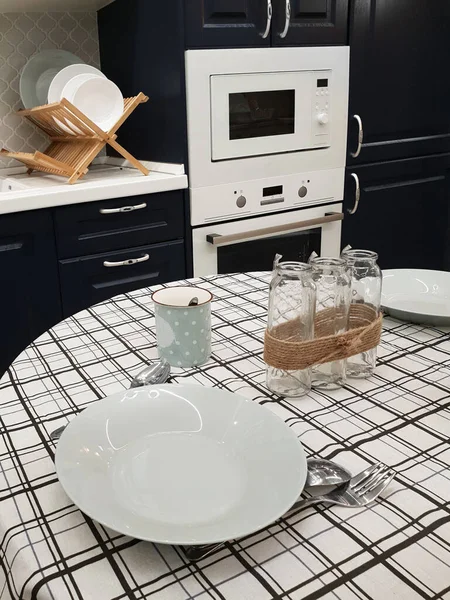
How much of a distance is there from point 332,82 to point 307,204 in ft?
1.60

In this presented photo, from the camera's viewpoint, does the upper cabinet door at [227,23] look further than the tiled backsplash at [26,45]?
No

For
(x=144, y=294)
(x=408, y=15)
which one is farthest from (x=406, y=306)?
(x=408, y=15)

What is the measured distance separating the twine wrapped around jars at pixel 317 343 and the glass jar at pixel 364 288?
1.5 inches

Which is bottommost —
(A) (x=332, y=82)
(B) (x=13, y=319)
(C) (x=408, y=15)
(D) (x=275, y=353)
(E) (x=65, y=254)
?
(B) (x=13, y=319)

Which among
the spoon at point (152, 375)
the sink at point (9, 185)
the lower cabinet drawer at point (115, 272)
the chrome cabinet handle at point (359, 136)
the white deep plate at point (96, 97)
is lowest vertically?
the lower cabinet drawer at point (115, 272)

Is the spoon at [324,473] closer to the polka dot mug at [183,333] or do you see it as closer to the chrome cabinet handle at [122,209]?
the polka dot mug at [183,333]

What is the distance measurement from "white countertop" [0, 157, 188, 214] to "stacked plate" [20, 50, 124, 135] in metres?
0.20

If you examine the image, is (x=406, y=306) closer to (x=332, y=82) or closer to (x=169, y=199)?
(x=169, y=199)

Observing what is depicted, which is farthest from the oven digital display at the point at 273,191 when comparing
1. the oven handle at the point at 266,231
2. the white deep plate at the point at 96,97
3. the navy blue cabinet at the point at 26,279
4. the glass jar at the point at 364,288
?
the glass jar at the point at 364,288

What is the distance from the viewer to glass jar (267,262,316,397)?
35.2 inches

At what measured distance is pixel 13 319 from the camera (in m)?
2.07

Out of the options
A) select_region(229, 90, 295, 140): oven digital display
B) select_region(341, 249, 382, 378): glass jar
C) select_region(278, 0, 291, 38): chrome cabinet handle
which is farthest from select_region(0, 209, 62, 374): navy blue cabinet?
select_region(341, 249, 382, 378): glass jar

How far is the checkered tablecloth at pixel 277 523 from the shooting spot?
0.58 m

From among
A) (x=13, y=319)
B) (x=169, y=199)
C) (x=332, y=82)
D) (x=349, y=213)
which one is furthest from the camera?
(x=349, y=213)
